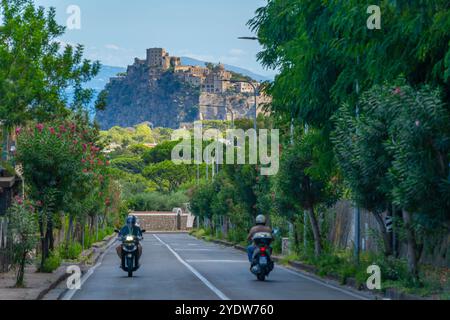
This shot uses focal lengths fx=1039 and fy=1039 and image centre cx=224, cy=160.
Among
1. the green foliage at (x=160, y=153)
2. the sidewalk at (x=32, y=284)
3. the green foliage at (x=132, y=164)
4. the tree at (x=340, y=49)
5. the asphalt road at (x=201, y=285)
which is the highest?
the green foliage at (x=160, y=153)

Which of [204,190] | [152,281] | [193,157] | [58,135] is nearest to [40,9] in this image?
[58,135]

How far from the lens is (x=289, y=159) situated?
35.6 meters

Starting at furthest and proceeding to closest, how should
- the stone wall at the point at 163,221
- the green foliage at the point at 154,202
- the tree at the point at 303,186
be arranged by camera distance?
the green foliage at the point at 154,202
the stone wall at the point at 163,221
the tree at the point at 303,186

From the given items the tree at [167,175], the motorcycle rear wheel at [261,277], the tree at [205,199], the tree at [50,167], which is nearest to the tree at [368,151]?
the motorcycle rear wheel at [261,277]

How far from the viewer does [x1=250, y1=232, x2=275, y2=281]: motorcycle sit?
91.5 ft

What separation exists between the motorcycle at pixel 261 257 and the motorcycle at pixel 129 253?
3815 mm

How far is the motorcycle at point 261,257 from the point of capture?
2789 centimetres

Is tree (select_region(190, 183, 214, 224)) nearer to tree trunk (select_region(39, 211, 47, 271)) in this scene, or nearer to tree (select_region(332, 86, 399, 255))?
tree trunk (select_region(39, 211, 47, 271))

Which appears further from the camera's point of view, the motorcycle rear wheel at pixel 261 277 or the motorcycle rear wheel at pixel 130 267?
the motorcycle rear wheel at pixel 130 267

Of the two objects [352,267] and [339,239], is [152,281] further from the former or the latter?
[339,239]

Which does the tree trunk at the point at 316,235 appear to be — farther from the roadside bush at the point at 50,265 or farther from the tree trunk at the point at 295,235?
the roadside bush at the point at 50,265

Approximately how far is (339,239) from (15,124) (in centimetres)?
1416

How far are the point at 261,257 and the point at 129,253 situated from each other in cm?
437

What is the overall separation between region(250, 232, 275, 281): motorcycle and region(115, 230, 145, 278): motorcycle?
3.81m
